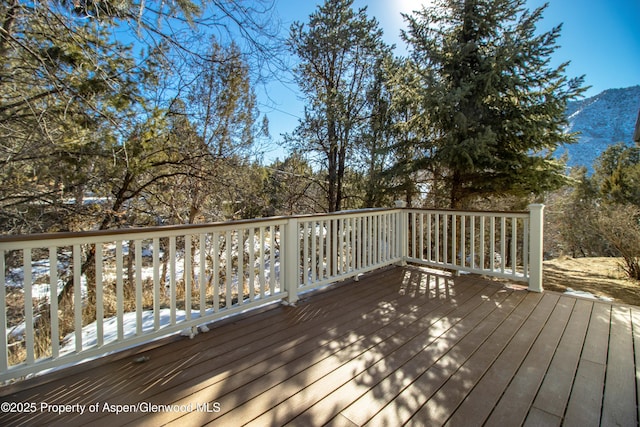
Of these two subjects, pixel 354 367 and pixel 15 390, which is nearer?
pixel 15 390

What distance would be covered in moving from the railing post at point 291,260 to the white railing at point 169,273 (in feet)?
0.03

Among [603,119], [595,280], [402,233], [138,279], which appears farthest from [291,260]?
[603,119]

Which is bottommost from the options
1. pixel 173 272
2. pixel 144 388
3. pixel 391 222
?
pixel 144 388

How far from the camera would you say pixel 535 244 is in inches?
129

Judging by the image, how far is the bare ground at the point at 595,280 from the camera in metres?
4.23

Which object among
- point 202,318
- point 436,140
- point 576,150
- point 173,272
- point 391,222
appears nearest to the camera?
point 173,272

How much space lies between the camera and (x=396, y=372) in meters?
1.82

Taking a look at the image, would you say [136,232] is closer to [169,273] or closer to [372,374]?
[169,273]

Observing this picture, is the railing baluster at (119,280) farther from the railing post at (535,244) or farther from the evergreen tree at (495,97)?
the evergreen tree at (495,97)

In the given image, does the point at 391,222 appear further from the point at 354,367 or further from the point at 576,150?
the point at 576,150

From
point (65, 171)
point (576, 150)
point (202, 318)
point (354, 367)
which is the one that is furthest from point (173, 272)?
point (576, 150)

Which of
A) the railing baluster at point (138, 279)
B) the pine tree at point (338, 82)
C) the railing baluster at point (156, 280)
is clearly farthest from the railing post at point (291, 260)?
the pine tree at point (338, 82)

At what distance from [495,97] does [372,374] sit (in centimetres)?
475

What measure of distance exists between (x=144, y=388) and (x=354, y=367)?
124 centimetres
